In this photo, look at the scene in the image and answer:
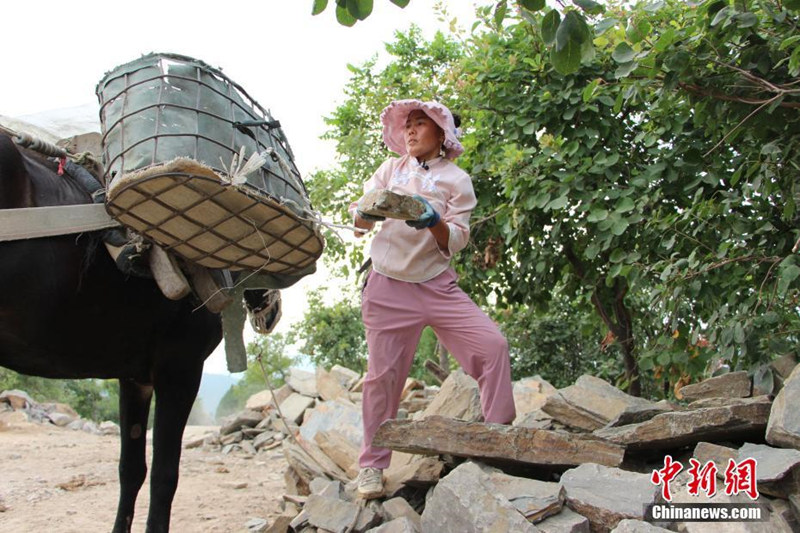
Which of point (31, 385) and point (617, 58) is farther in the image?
point (31, 385)

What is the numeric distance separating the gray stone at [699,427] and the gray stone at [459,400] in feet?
3.19

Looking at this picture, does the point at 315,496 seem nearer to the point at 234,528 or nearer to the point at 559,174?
the point at 234,528

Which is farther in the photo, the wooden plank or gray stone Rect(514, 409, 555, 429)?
gray stone Rect(514, 409, 555, 429)

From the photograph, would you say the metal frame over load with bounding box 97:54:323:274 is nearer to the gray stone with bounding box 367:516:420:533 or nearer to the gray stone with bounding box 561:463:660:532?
the gray stone with bounding box 367:516:420:533

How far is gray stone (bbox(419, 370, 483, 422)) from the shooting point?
3602 mm

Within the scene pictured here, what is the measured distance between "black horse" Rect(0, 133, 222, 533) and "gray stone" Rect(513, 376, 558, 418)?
2.24 meters

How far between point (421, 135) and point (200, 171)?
1.16m

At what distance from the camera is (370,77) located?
10484 millimetres

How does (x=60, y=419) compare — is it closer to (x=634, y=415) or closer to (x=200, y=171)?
(x=200, y=171)

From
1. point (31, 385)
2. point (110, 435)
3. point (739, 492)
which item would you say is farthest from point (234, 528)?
point (31, 385)

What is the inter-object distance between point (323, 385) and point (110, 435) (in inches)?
157

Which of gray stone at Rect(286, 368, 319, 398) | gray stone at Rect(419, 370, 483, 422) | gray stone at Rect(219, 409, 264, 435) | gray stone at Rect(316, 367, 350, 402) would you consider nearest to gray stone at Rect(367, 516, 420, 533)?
gray stone at Rect(419, 370, 483, 422)

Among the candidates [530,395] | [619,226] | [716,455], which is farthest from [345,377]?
[716,455]

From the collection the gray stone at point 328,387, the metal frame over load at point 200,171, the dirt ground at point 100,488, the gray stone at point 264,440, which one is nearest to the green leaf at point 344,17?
the metal frame over load at point 200,171
